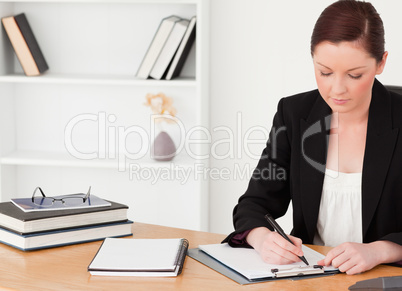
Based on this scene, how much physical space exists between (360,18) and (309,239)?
704 mm

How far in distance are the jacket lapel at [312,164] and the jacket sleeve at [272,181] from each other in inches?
3.0

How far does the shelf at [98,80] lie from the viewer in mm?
3150

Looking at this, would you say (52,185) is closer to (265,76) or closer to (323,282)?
(265,76)

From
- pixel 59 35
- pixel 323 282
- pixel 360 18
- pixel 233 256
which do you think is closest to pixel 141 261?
pixel 233 256

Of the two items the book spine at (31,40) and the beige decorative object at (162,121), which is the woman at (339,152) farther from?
the book spine at (31,40)

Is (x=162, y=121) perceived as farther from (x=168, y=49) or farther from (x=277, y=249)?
(x=277, y=249)

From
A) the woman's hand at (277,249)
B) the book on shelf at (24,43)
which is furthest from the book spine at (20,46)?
the woman's hand at (277,249)

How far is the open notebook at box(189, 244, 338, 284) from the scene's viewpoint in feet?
4.79

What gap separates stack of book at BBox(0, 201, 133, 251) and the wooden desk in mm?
29

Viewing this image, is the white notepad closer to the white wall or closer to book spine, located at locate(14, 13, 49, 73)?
the white wall

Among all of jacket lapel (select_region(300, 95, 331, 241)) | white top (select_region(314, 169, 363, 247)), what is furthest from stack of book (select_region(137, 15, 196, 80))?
white top (select_region(314, 169, 363, 247))

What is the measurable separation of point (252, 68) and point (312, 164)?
1.48m

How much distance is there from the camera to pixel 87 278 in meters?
1.45

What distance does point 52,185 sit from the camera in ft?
12.0
